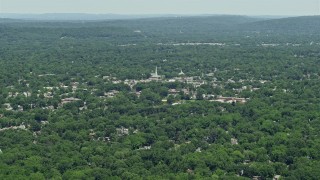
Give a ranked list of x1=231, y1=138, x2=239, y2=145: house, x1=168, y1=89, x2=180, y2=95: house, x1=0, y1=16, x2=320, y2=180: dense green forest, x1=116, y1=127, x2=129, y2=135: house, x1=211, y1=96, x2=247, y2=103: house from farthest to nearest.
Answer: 1. x1=168, y1=89, x2=180, y2=95: house
2. x1=211, y1=96, x2=247, y2=103: house
3. x1=116, y1=127, x2=129, y2=135: house
4. x1=231, y1=138, x2=239, y2=145: house
5. x1=0, y1=16, x2=320, y2=180: dense green forest

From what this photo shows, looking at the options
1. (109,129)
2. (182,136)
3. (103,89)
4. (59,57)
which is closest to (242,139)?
(182,136)

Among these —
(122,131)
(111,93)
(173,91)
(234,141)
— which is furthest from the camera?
(173,91)

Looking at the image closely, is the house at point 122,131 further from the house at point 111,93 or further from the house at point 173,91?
the house at point 173,91

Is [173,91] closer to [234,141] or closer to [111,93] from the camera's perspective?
[111,93]

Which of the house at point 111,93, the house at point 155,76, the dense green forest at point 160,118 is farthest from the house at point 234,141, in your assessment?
the house at point 155,76

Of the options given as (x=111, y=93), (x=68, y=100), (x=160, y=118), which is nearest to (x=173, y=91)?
(x=111, y=93)

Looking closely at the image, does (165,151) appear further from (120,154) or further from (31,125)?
(31,125)

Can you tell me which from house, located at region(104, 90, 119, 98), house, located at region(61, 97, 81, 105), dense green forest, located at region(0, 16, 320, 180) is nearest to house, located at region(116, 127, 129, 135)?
dense green forest, located at region(0, 16, 320, 180)

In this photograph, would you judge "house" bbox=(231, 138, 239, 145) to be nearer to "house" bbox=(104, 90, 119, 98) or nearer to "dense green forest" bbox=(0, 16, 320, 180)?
"dense green forest" bbox=(0, 16, 320, 180)
